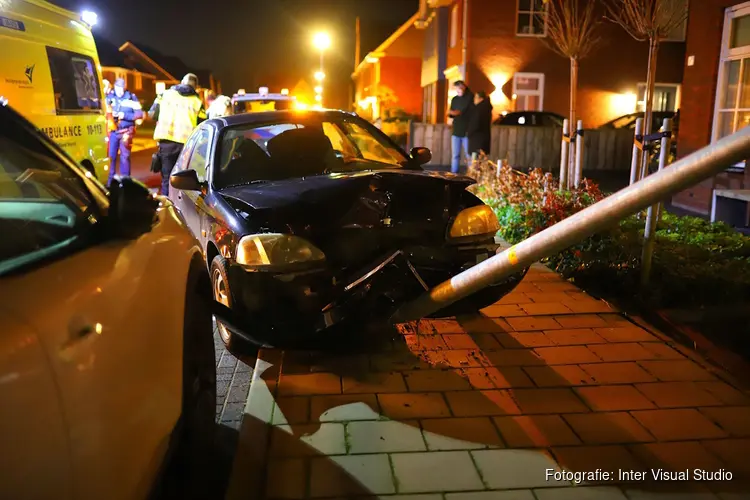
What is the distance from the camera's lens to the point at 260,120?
17.8 feet

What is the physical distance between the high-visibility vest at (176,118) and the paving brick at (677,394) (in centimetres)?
723

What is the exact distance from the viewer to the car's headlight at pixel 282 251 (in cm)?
375

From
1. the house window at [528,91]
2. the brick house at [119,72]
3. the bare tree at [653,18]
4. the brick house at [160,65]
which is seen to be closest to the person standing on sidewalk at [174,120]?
the bare tree at [653,18]

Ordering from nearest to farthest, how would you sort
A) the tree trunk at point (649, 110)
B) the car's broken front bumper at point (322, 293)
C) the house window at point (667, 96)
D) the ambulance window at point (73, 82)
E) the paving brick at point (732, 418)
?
the paving brick at point (732, 418) < the car's broken front bumper at point (322, 293) < the tree trunk at point (649, 110) < the ambulance window at point (73, 82) < the house window at point (667, 96)

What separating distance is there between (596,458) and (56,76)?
7213mm

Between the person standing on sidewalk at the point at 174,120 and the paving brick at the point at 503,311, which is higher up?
the person standing on sidewalk at the point at 174,120

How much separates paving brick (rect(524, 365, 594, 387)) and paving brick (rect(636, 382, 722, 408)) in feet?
1.01

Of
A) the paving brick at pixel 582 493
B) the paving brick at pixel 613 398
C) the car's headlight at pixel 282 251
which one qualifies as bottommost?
Answer: the paving brick at pixel 582 493

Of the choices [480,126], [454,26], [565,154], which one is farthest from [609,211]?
[454,26]

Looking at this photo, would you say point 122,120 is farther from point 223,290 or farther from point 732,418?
point 732,418

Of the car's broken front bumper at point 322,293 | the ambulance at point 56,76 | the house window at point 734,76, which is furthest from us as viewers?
the house window at point 734,76

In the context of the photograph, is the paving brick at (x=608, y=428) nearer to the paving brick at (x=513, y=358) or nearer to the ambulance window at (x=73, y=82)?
the paving brick at (x=513, y=358)

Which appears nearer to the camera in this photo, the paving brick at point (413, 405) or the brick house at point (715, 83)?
the paving brick at point (413, 405)

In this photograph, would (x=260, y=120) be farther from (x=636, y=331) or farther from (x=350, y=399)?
(x=636, y=331)
